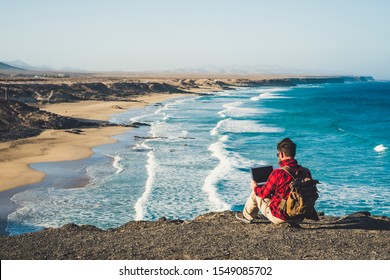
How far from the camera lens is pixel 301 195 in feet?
25.1

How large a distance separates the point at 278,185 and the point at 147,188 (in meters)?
10.8

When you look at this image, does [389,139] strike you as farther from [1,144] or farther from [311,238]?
[311,238]

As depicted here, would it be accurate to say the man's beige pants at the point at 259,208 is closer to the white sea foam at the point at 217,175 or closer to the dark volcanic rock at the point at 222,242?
the dark volcanic rock at the point at 222,242

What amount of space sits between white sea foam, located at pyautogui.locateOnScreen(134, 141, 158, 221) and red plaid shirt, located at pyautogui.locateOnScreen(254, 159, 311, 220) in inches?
269

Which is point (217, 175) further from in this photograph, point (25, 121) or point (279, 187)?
point (25, 121)

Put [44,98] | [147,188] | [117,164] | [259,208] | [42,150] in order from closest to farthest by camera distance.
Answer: [259,208], [147,188], [117,164], [42,150], [44,98]

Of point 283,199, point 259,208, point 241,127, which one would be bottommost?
point 241,127

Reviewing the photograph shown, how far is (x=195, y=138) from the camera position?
1296 inches

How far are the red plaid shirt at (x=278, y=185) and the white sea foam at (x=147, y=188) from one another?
6.83 m

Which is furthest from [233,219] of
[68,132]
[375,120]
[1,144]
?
[375,120]

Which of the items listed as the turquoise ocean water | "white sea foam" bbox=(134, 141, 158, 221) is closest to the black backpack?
the turquoise ocean water

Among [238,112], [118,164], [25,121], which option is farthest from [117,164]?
[238,112]

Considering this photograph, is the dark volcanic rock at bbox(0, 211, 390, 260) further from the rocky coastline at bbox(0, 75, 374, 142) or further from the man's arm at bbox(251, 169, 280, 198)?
the rocky coastline at bbox(0, 75, 374, 142)

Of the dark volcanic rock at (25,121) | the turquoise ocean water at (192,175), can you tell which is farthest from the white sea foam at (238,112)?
the dark volcanic rock at (25,121)
